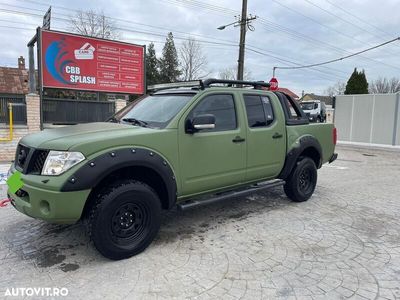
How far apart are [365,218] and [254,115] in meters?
2.29

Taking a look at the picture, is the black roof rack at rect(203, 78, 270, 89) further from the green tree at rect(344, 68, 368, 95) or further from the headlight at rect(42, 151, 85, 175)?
the green tree at rect(344, 68, 368, 95)

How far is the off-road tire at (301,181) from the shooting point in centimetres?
561

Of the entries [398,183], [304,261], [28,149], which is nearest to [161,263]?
[304,261]

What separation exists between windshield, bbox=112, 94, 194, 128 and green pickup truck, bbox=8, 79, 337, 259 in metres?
0.02

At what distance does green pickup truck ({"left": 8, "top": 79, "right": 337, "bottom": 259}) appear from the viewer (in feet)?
10.5

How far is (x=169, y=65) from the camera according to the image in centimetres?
4838

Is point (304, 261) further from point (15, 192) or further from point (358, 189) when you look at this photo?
point (358, 189)

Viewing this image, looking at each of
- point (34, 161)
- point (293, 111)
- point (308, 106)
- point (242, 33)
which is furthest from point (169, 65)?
point (34, 161)

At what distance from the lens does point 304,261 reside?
357cm

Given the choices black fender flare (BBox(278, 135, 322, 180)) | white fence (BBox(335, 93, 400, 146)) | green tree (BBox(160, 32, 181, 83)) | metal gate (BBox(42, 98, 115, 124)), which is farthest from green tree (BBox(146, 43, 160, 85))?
black fender flare (BBox(278, 135, 322, 180))

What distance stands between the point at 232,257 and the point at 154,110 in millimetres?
2026

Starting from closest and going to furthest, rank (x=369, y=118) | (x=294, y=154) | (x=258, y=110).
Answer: (x=258, y=110) < (x=294, y=154) < (x=369, y=118)

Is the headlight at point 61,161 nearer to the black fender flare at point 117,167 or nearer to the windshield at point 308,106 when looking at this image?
the black fender flare at point 117,167

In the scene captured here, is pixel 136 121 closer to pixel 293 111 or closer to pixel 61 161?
pixel 61 161
